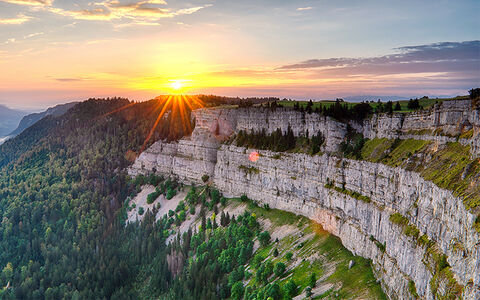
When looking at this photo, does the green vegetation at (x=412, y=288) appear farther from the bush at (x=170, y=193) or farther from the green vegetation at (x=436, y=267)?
the bush at (x=170, y=193)

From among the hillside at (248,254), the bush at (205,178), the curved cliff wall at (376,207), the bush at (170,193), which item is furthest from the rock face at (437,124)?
the bush at (170,193)

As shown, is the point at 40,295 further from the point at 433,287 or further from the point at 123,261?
the point at 433,287

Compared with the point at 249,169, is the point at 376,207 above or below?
above

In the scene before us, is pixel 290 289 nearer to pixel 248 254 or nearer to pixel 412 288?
pixel 412 288

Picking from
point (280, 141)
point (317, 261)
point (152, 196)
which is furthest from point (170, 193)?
point (317, 261)

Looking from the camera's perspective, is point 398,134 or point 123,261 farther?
point 123,261

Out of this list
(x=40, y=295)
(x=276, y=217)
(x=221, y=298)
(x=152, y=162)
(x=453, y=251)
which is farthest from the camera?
(x=152, y=162)

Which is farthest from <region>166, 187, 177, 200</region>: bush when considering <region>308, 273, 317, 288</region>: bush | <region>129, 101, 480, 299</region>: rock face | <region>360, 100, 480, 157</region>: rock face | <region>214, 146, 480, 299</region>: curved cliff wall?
<region>308, 273, 317, 288</region>: bush

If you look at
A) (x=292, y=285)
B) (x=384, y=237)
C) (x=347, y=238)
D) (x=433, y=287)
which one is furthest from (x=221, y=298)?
(x=433, y=287)

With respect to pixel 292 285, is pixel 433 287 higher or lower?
higher
